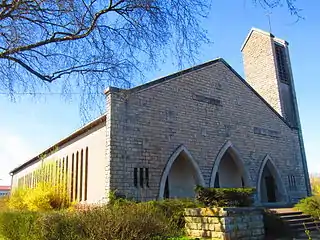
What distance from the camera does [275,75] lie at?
872 inches

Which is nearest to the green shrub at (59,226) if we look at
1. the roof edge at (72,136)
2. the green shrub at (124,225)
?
the green shrub at (124,225)

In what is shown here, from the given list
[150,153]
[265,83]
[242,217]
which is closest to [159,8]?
[242,217]

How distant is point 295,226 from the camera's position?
36.6 ft

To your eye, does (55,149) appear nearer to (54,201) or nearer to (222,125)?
(54,201)

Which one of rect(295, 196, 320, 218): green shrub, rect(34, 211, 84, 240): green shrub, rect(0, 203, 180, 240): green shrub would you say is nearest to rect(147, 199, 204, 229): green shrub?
rect(0, 203, 180, 240): green shrub

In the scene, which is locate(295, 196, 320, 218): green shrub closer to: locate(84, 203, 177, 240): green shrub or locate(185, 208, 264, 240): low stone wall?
locate(185, 208, 264, 240): low stone wall

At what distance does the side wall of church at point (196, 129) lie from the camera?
1301 centimetres

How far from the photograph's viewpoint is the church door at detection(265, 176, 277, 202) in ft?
64.3

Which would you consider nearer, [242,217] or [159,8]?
[159,8]

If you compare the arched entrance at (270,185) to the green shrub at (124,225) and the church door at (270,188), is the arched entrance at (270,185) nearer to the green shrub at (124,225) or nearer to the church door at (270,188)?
the church door at (270,188)

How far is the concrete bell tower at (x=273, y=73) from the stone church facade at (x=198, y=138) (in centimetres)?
7

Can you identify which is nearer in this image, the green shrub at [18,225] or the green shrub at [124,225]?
the green shrub at [124,225]

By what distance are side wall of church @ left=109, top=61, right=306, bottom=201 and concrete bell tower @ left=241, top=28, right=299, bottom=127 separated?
70.4 inches

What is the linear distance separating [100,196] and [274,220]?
7.07m
